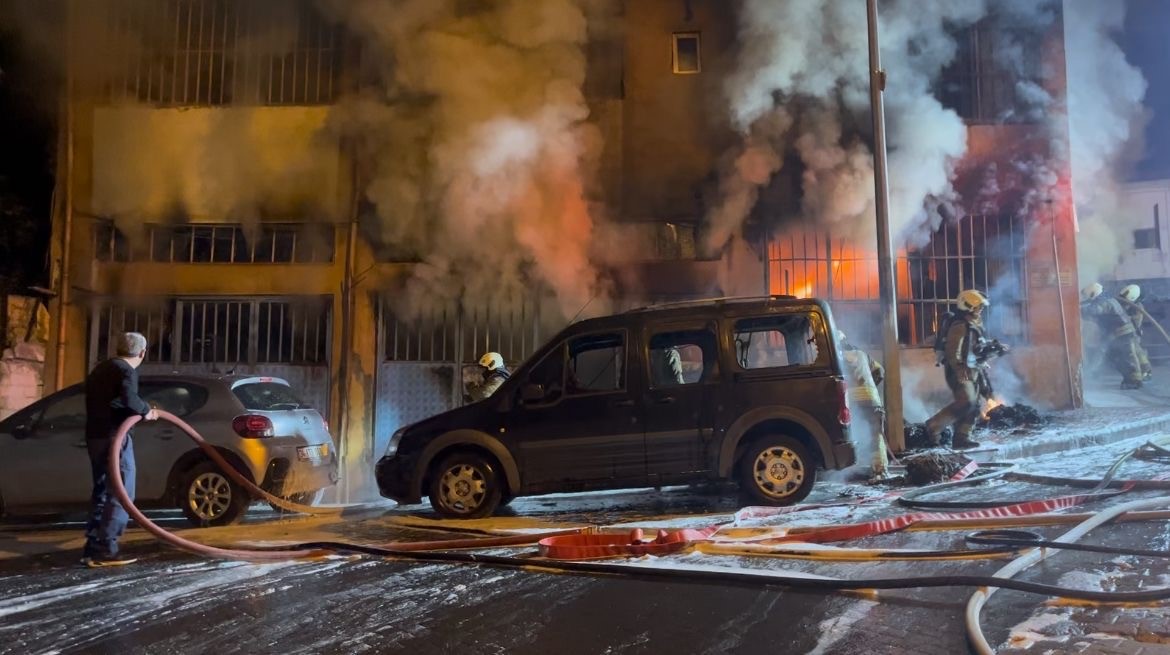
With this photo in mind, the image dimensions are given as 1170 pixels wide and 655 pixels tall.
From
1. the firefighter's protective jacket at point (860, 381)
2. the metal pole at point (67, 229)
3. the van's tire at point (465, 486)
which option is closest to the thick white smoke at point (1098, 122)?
the firefighter's protective jacket at point (860, 381)

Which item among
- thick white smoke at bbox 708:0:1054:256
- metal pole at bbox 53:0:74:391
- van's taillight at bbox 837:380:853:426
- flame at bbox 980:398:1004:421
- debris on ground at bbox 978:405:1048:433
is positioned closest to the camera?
van's taillight at bbox 837:380:853:426

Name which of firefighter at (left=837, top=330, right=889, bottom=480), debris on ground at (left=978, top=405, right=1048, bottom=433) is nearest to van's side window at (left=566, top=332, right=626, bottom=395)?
firefighter at (left=837, top=330, right=889, bottom=480)

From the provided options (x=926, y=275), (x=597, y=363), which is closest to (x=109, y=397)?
(x=597, y=363)

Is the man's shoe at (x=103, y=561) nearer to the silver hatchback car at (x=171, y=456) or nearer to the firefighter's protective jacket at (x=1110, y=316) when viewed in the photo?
the silver hatchback car at (x=171, y=456)

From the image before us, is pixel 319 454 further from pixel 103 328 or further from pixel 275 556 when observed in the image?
pixel 103 328

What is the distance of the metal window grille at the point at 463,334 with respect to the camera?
1108cm

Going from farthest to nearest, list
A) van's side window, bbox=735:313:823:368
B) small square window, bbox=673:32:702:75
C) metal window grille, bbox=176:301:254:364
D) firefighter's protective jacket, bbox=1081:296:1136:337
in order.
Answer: firefighter's protective jacket, bbox=1081:296:1136:337
small square window, bbox=673:32:702:75
metal window grille, bbox=176:301:254:364
van's side window, bbox=735:313:823:368

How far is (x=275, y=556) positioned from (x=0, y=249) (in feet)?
31.5

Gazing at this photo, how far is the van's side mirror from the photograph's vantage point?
6410 mm

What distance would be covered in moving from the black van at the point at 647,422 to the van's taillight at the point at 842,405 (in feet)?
0.04

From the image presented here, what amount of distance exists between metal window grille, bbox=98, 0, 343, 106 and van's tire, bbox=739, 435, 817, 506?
28.9ft

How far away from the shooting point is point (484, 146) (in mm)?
10219

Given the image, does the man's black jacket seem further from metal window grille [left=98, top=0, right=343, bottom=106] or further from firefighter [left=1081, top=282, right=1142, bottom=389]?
firefighter [left=1081, top=282, right=1142, bottom=389]

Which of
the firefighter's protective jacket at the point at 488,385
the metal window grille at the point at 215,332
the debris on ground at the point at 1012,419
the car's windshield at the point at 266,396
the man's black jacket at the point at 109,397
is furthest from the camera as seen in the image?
the metal window grille at the point at 215,332
